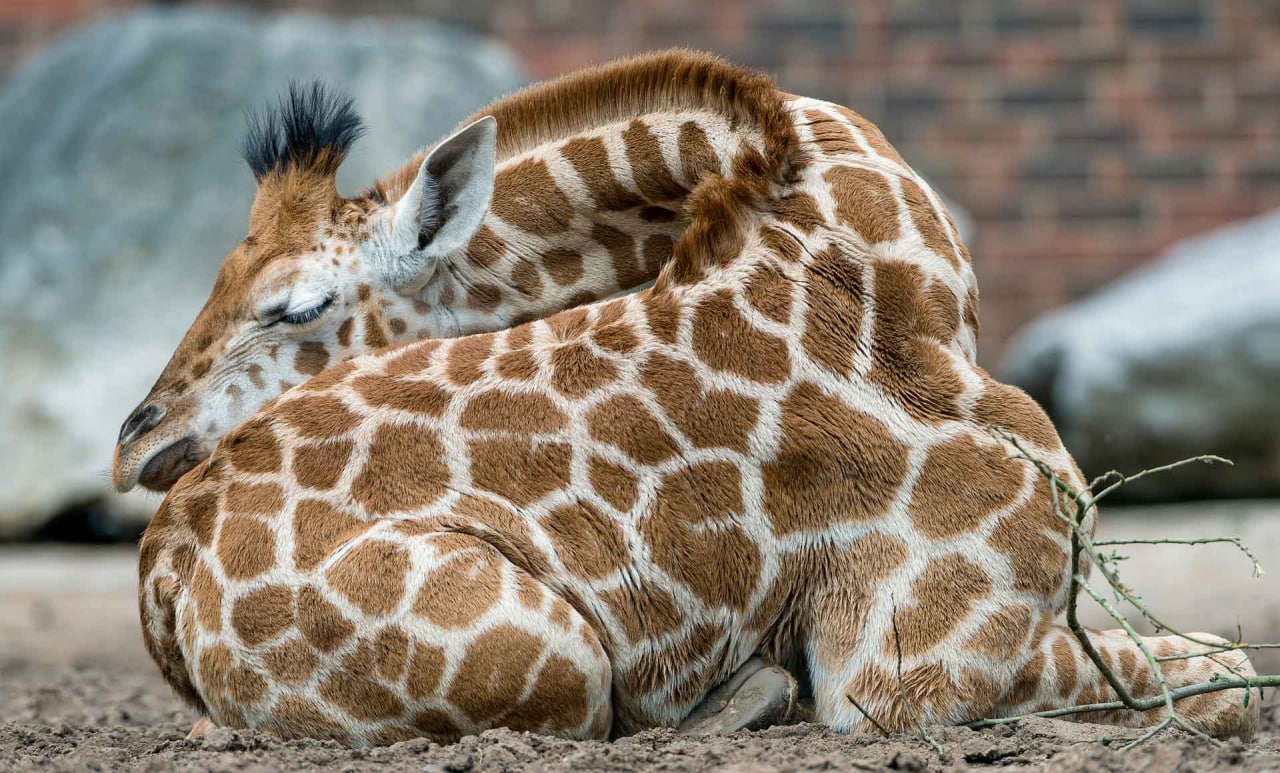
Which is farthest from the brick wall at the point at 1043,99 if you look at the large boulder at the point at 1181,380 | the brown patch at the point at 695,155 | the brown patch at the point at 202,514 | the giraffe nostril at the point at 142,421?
the brown patch at the point at 202,514

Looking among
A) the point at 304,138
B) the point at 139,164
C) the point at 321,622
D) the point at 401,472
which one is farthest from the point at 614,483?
the point at 139,164

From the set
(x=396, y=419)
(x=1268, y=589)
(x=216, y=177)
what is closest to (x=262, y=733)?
(x=396, y=419)

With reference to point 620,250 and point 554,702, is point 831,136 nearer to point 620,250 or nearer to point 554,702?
point 620,250

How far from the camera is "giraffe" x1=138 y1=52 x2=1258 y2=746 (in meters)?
3.03

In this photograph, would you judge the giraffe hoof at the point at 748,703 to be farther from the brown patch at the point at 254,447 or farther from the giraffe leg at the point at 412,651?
the brown patch at the point at 254,447

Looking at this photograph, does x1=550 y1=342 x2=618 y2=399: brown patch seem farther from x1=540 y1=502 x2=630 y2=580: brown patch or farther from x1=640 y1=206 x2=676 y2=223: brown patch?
x1=640 y1=206 x2=676 y2=223: brown patch

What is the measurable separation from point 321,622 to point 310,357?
0.85 m

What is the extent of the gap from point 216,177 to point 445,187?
506 centimetres

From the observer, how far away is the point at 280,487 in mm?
3199

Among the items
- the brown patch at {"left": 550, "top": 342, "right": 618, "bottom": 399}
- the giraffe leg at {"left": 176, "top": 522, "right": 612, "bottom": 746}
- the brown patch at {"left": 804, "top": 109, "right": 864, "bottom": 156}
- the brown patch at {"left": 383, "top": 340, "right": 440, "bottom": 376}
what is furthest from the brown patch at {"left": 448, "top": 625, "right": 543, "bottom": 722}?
the brown patch at {"left": 804, "top": 109, "right": 864, "bottom": 156}

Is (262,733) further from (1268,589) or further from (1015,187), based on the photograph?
(1015,187)

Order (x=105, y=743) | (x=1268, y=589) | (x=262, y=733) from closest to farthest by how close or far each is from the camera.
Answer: (x=262, y=733) < (x=105, y=743) < (x=1268, y=589)

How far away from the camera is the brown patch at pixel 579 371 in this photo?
3258mm

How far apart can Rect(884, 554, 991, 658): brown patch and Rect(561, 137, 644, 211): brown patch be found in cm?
121
